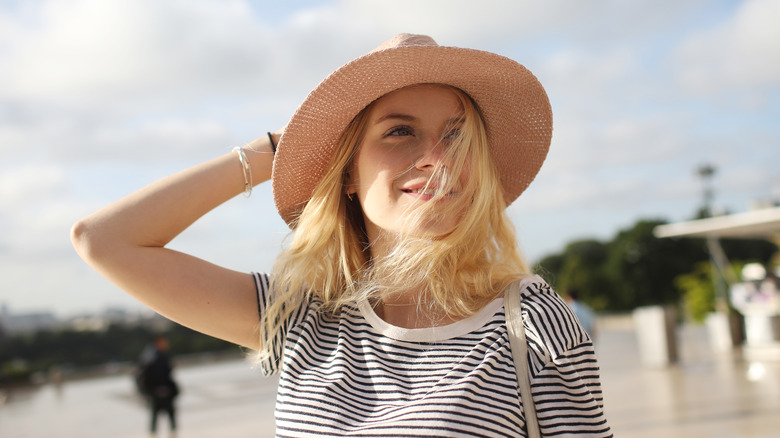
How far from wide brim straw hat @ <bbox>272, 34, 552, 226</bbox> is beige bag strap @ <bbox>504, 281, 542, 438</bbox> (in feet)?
1.80

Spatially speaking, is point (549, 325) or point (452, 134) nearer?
point (549, 325)

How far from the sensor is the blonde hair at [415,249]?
4.85ft

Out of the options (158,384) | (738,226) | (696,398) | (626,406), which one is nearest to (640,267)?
(738,226)

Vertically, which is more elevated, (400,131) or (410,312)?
(400,131)

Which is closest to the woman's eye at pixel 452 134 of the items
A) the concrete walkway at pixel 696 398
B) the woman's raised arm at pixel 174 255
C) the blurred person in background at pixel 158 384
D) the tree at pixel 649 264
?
the woman's raised arm at pixel 174 255

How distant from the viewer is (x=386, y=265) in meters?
1.55

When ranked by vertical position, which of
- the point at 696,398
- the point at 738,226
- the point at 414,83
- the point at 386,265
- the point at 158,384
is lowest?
the point at 386,265

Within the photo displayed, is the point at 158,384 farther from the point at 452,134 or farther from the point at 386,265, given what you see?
the point at 452,134

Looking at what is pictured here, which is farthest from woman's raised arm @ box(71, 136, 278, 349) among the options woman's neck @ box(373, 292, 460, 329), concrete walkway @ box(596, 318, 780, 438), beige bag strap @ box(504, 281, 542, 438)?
concrete walkway @ box(596, 318, 780, 438)

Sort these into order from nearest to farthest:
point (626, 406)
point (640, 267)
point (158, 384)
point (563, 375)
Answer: point (563, 375)
point (626, 406)
point (158, 384)
point (640, 267)

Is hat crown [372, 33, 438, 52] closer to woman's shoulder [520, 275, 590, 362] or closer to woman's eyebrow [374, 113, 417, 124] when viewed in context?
woman's eyebrow [374, 113, 417, 124]

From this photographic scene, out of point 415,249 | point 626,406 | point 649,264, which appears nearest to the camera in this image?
point 415,249

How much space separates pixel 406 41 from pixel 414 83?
11 centimetres

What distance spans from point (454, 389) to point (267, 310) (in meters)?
0.55
